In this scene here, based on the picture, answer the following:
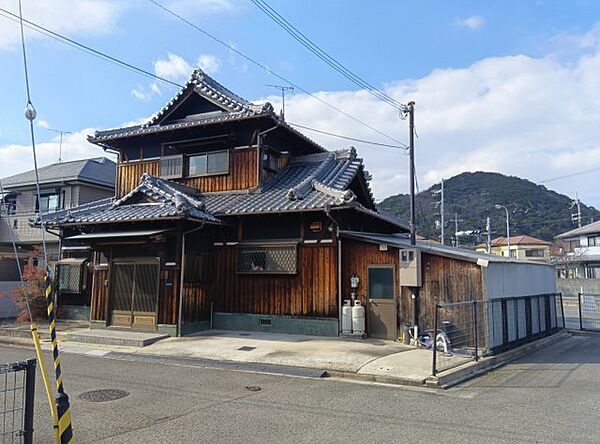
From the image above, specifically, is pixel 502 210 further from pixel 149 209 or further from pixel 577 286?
pixel 149 209

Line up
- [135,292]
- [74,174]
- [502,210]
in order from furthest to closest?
[502,210]
[74,174]
[135,292]

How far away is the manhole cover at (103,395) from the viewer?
6547 millimetres

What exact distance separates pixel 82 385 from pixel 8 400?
1.09 m

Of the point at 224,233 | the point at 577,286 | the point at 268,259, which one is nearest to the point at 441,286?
the point at 268,259

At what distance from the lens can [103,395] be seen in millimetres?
6789

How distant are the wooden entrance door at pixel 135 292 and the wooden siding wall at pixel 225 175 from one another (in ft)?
12.0

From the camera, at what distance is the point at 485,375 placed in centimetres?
863

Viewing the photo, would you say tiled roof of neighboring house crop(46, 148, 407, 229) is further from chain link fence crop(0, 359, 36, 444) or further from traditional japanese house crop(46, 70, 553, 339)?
chain link fence crop(0, 359, 36, 444)

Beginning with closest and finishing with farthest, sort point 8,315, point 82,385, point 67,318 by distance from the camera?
point 82,385 → point 67,318 → point 8,315

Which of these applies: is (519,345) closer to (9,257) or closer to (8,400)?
(8,400)

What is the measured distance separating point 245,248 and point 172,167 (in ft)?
15.5

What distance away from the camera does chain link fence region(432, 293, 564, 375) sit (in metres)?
9.55

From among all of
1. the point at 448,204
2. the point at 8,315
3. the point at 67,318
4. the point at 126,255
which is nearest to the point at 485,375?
the point at 126,255

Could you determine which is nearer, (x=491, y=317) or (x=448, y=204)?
(x=491, y=317)
